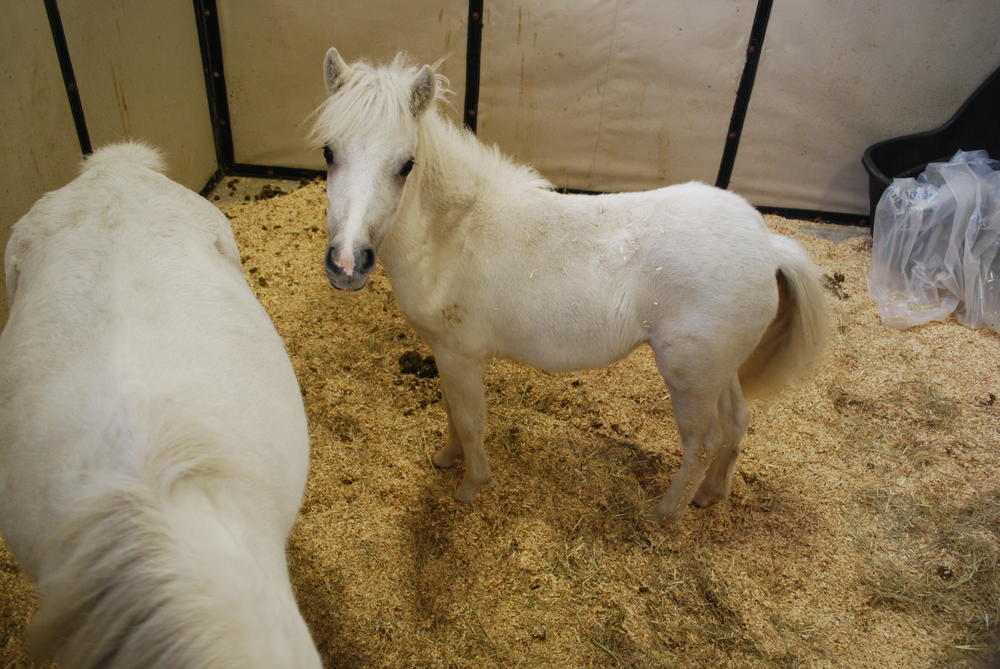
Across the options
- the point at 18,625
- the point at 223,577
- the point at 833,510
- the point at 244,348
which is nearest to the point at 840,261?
the point at 833,510

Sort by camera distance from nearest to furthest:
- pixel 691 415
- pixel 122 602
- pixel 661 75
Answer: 1. pixel 122 602
2. pixel 691 415
3. pixel 661 75

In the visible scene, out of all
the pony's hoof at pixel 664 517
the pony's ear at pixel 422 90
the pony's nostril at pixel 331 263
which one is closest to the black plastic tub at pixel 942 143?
the pony's hoof at pixel 664 517

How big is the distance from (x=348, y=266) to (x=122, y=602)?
1056 mm

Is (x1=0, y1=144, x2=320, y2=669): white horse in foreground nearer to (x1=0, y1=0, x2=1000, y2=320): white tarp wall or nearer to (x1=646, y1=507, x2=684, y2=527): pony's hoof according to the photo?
(x1=646, y1=507, x2=684, y2=527): pony's hoof

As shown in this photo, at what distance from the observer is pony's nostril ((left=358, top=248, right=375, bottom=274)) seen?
1.83 meters

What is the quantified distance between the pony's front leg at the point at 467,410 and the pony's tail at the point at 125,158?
111cm

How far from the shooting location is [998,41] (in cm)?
390

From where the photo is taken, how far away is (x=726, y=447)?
250cm

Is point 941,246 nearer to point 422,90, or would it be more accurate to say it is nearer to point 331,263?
point 422,90

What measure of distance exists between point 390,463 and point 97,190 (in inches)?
A: 57.1

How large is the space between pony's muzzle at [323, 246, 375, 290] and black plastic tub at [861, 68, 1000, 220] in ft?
11.3

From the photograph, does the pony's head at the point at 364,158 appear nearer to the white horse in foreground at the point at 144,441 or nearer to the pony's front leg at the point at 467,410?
the white horse in foreground at the point at 144,441

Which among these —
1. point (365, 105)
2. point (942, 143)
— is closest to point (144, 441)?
point (365, 105)

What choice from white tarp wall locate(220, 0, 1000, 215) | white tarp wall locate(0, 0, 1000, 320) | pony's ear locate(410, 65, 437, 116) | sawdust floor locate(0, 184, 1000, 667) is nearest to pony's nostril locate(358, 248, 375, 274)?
pony's ear locate(410, 65, 437, 116)
